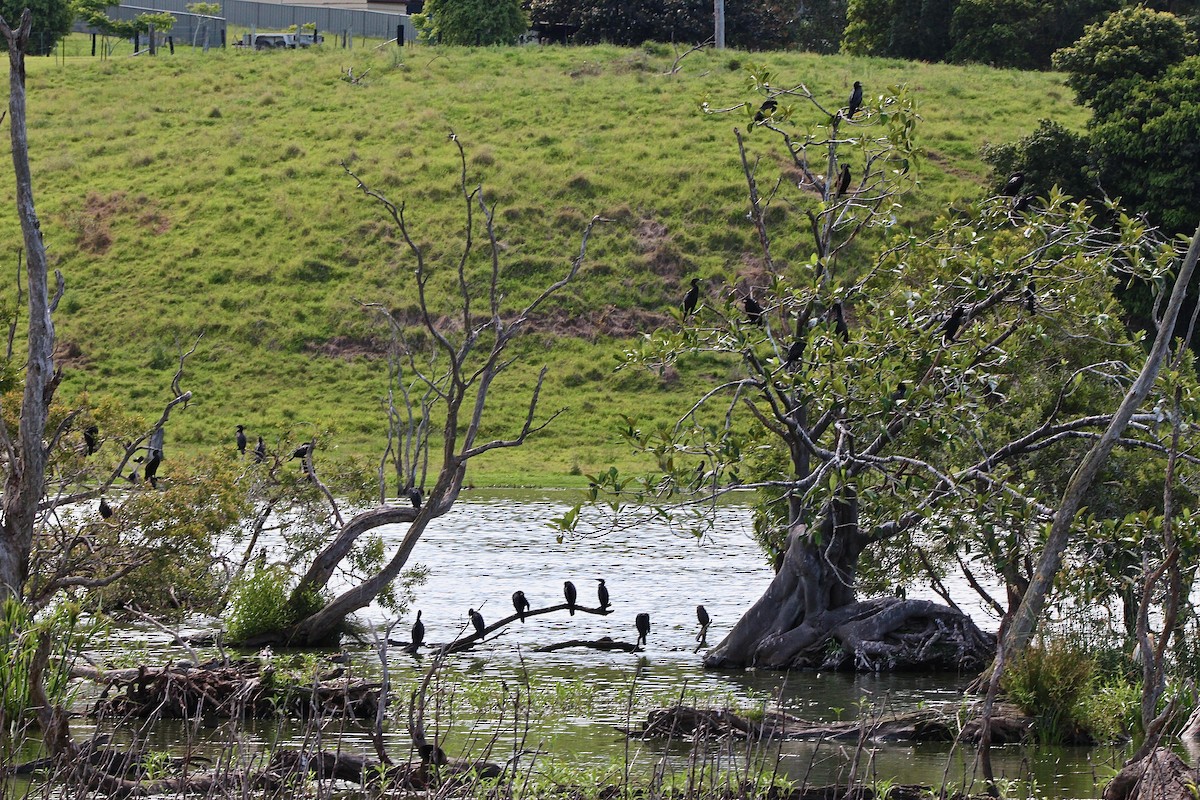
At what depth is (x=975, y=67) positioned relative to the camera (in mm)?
61625

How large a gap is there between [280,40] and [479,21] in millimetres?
9856

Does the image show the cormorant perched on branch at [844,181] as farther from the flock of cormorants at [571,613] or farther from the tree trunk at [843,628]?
the flock of cormorants at [571,613]

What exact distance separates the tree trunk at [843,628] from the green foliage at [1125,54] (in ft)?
98.1

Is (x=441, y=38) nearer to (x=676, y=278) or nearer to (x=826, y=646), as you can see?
(x=676, y=278)

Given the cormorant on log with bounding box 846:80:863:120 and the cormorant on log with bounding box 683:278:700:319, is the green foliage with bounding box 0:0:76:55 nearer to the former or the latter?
the cormorant on log with bounding box 683:278:700:319

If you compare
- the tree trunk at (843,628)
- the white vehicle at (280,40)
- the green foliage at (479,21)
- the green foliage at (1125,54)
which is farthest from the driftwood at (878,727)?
the white vehicle at (280,40)

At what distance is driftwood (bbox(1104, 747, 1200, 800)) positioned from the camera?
328 inches

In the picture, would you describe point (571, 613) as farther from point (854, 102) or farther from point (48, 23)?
point (48, 23)

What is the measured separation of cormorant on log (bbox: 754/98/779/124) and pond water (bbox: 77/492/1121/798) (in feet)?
15.8

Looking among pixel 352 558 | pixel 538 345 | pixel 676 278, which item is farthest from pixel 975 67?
pixel 352 558

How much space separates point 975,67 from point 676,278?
20.7 meters

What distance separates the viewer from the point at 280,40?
71812 millimetres

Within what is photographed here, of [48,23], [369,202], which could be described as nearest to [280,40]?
[48,23]

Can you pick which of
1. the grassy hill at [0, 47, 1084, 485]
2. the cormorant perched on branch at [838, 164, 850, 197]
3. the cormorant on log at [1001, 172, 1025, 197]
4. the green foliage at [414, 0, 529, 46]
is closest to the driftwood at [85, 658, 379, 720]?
the cormorant perched on branch at [838, 164, 850, 197]
